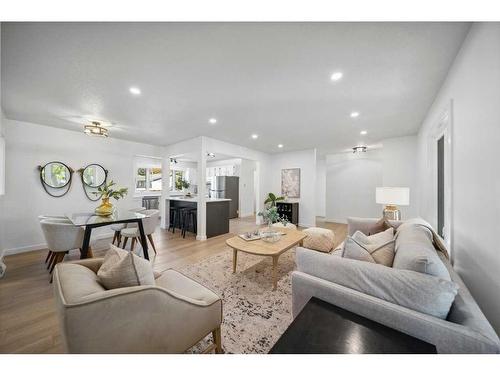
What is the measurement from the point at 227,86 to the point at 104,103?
1.92 m

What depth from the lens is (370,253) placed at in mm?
1490

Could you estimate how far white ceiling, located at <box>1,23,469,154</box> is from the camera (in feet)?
4.70

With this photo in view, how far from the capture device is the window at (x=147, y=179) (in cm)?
686

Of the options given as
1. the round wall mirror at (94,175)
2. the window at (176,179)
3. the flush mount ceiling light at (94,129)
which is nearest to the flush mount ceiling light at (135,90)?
the flush mount ceiling light at (94,129)

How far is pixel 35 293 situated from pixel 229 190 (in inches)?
228

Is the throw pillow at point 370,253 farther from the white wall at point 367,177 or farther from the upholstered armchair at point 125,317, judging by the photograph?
the white wall at point 367,177

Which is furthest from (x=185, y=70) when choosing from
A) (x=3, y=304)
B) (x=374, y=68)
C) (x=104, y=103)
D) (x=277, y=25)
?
(x=3, y=304)

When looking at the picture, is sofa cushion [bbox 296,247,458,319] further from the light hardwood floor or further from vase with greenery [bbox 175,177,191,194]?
vase with greenery [bbox 175,177,191,194]

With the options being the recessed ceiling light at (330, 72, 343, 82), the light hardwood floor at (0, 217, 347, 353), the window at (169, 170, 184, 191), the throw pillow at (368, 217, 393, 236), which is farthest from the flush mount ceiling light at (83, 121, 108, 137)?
the throw pillow at (368, 217, 393, 236)

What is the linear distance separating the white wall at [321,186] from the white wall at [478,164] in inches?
223

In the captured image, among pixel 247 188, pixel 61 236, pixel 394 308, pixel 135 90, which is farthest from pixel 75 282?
pixel 247 188

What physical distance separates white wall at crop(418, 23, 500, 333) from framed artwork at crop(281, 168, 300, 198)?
439 cm
